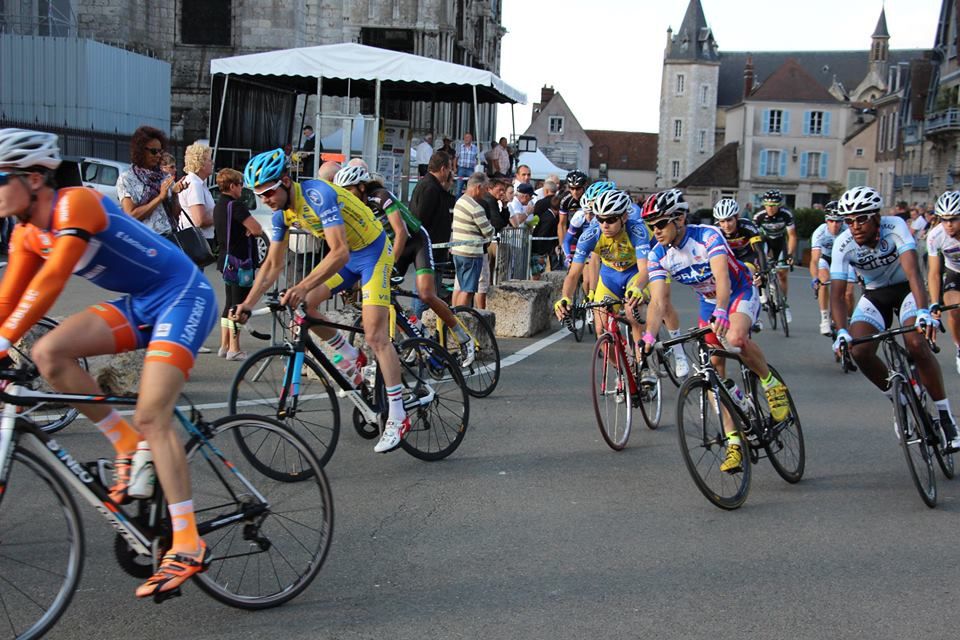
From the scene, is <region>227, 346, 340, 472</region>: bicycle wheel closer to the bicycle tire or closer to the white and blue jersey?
the bicycle tire

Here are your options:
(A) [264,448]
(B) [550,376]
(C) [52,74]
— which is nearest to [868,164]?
(C) [52,74]

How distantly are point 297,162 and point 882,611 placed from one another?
17.0m

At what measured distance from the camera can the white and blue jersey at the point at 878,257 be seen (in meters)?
7.67

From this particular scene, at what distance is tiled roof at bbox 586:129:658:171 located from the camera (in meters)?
139

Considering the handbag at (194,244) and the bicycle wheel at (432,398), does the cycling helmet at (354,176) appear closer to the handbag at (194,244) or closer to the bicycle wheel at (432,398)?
the handbag at (194,244)

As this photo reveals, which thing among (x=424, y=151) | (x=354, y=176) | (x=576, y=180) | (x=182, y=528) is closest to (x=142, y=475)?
(x=182, y=528)

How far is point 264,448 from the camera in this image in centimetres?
527

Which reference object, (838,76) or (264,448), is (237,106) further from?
(838,76)

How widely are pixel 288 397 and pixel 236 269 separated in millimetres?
4462

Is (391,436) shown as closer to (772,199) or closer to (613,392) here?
(613,392)

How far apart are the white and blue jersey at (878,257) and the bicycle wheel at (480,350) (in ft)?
10.4

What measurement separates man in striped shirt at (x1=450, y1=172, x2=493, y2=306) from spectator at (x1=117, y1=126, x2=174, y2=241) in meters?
3.00

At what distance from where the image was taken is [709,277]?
7.48m

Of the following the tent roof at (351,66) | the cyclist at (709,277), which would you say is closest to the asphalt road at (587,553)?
the cyclist at (709,277)
